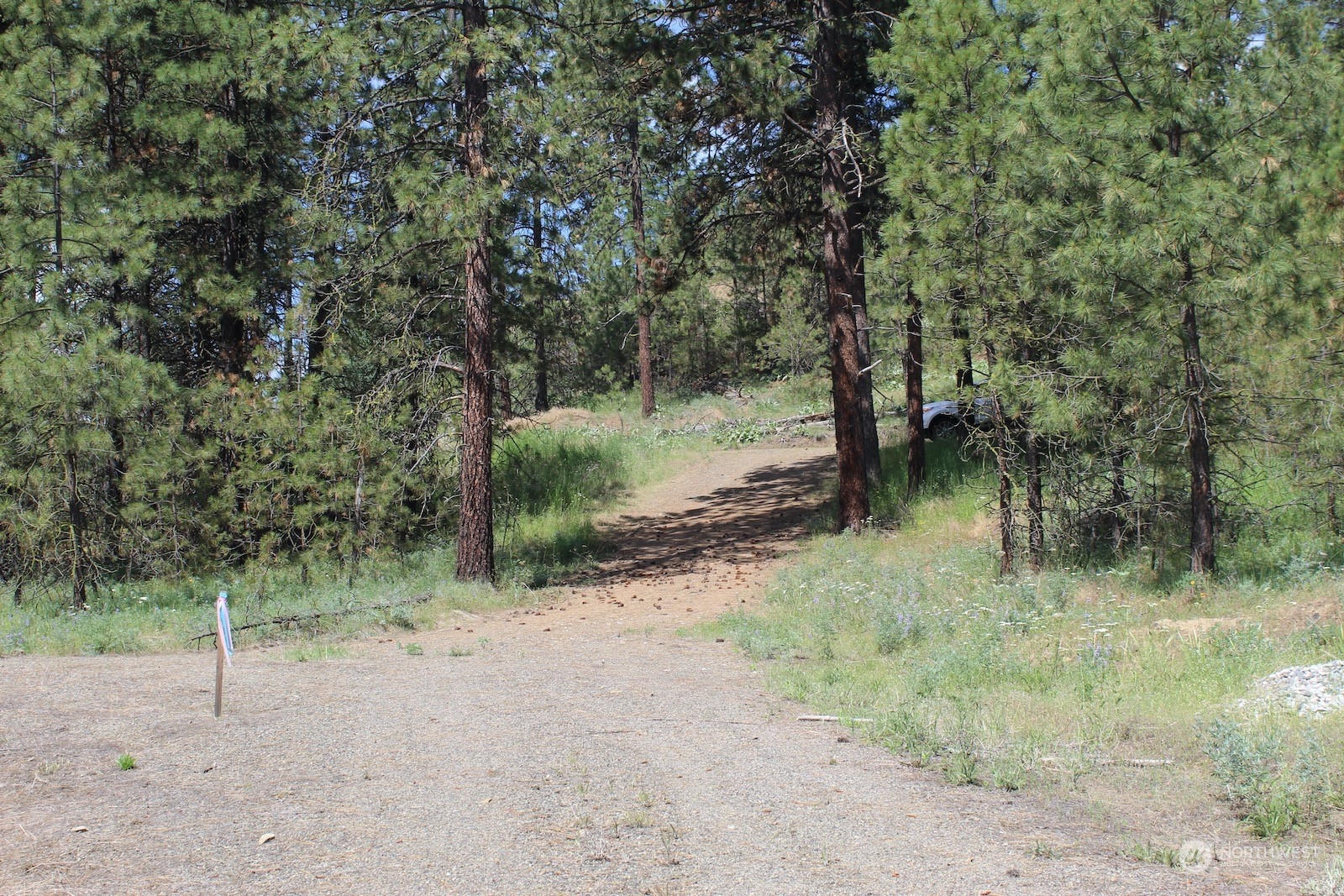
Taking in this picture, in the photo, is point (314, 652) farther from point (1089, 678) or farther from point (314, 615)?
point (1089, 678)

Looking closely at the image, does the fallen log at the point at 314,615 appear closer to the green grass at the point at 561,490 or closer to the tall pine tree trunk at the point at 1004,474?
the green grass at the point at 561,490

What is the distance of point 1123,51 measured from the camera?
29.8ft

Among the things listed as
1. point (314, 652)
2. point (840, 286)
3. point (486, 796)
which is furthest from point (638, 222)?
point (486, 796)

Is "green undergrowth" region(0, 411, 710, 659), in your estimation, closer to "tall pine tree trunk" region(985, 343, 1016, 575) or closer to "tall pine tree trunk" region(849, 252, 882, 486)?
"tall pine tree trunk" region(849, 252, 882, 486)

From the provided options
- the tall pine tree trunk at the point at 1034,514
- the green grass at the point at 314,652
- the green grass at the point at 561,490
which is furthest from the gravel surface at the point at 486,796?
the green grass at the point at 561,490

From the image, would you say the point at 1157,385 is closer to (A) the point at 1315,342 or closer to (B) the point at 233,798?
(A) the point at 1315,342

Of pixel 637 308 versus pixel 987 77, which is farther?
pixel 637 308

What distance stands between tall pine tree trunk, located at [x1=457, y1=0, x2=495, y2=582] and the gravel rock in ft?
30.5

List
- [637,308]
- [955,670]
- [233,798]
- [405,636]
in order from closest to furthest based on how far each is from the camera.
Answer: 1. [233,798]
2. [955,670]
3. [405,636]
4. [637,308]

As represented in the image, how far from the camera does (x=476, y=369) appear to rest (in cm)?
1286

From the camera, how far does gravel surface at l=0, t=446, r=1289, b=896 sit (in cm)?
416

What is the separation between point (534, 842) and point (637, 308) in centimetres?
1181

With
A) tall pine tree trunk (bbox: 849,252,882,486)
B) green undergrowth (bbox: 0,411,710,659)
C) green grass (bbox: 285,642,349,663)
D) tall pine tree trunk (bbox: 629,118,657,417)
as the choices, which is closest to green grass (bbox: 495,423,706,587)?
green undergrowth (bbox: 0,411,710,659)

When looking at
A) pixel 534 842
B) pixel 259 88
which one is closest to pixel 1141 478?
pixel 534 842
